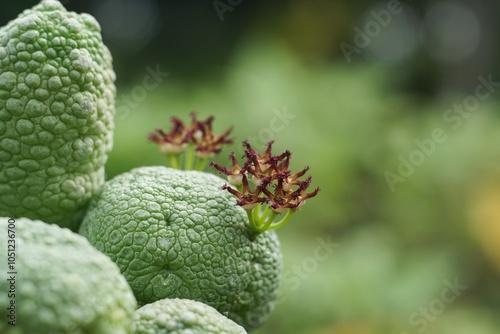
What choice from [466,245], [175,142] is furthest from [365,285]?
[175,142]

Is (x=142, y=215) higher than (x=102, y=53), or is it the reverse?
(x=102, y=53)

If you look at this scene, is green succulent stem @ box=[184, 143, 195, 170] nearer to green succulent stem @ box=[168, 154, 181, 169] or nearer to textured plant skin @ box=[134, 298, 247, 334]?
green succulent stem @ box=[168, 154, 181, 169]

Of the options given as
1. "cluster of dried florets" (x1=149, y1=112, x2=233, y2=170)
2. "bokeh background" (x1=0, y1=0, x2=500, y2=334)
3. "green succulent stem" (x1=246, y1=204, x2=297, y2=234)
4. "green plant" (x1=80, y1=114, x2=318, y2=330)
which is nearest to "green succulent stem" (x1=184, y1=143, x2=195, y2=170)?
"cluster of dried florets" (x1=149, y1=112, x2=233, y2=170)

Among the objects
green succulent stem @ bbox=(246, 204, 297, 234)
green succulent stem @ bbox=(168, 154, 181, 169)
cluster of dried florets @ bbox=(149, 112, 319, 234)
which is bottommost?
green succulent stem @ bbox=(168, 154, 181, 169)

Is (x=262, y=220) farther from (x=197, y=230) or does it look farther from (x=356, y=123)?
(x=356, y=123)

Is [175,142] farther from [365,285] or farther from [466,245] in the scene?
[466,245]

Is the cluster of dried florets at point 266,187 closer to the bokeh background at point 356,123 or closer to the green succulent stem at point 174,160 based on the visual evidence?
the green succulent stem at point 174,160

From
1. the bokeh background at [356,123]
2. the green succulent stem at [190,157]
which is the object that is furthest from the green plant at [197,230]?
the bokeh background at [356,123]
